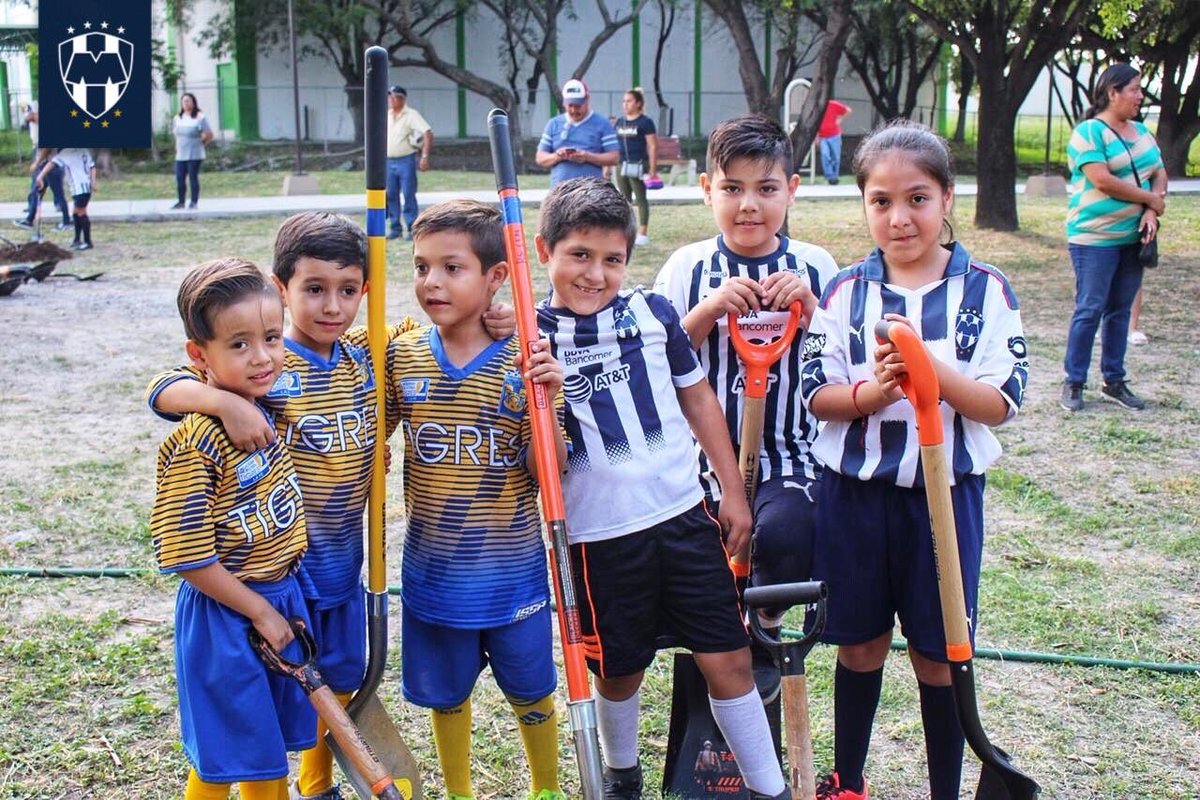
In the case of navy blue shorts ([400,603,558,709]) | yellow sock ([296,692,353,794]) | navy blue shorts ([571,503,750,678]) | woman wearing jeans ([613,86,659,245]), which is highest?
woman wearing jeans ([613,86,659,245])

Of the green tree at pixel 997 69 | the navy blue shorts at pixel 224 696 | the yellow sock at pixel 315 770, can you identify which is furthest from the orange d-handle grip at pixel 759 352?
the green tree at pixel 997 69

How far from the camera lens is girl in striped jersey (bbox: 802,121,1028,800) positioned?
253cm

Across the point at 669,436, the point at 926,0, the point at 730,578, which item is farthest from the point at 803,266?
the point at 926,0

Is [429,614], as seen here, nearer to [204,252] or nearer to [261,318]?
[261,318]

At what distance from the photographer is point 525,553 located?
2617mm

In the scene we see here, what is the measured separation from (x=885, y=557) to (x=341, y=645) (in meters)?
1.18

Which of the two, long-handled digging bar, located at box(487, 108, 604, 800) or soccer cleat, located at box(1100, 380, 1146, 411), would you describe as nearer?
long-handled digging bar, located at box(487, 108, 604, 800)

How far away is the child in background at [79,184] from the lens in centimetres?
1312

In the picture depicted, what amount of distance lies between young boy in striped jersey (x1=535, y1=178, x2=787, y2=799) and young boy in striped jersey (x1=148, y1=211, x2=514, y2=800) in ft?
0.64

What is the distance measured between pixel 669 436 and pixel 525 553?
0.40 m

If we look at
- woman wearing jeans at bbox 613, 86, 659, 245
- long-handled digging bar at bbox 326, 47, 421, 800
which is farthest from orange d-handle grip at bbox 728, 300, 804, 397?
woman wearing jeans at bbox 613, 86, 659, 245

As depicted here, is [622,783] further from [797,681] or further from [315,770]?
[315,770]

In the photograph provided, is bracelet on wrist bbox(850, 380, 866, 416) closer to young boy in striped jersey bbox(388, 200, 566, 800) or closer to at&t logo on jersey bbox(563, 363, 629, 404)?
at&t logo on jersey bbox(563, 363, 629, 404)

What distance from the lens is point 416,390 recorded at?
102 inches
